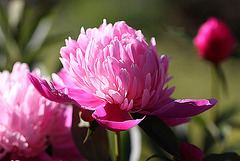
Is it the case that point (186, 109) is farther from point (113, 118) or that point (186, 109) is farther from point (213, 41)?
point (213, 41)

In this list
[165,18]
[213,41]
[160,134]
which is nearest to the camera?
[160,134]

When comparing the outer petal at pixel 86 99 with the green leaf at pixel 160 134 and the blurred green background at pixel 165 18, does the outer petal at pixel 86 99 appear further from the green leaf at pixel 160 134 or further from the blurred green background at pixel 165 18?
the blurred green background at pixel 165 18

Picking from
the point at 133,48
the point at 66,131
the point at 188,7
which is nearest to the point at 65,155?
the point at 66,131

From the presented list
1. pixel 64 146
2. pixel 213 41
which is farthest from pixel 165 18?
pixel 64 146

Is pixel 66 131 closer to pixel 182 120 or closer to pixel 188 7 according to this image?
pixel 182 120

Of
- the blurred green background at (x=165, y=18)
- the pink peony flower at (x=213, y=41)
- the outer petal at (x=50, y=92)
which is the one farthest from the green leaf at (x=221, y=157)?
the blurred green background at (x=165, y=18)

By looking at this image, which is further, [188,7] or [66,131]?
[188,7]

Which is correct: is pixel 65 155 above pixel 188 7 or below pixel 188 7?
below
